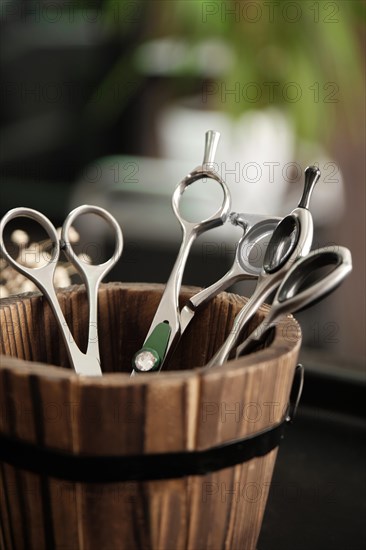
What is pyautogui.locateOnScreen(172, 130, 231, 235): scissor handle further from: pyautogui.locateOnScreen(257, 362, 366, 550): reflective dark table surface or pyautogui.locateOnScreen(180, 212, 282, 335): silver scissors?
pyautogui.locateOnScreen(257, 362, 366, 550): reflective dark table surface

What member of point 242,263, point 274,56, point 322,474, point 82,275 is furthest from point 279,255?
→ point 274,56

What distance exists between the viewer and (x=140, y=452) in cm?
42

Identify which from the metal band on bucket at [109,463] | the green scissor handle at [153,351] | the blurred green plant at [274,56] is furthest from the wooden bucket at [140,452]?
the blurred green plant at [274,56]

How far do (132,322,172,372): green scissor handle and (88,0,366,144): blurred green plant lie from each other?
0.84 meters

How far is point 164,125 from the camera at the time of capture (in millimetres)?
1829

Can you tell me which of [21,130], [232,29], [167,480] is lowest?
[167,480]

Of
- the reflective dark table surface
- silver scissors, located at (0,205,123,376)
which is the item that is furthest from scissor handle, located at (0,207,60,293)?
the reflective dark table surface

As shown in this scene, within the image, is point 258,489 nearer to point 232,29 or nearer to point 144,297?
point 144,297

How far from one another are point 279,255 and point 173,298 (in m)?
0.09

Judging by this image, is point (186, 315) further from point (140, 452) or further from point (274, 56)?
point (274, 56)

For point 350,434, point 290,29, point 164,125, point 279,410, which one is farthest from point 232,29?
point 279,410

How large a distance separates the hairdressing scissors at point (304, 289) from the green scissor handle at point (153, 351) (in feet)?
0.21

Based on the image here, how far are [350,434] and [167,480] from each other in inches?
15.4

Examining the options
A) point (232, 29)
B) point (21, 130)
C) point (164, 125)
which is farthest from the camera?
point (21, 130)
